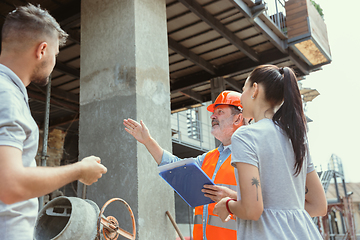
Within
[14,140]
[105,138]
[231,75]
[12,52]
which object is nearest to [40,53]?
[12,52]

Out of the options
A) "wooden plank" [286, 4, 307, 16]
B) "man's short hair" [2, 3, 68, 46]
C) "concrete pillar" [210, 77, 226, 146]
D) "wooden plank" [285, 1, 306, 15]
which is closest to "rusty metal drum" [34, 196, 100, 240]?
"man's short hair" [2, 3, 68, 46]

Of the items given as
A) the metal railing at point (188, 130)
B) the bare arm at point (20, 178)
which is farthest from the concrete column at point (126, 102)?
the metal railing at point (188, 130)

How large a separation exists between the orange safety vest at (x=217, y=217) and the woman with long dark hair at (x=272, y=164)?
87cm

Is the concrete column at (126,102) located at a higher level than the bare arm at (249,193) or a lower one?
higher

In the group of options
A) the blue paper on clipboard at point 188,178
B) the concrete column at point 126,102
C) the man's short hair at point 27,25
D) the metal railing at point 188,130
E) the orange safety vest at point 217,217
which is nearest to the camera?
the man's short hair at point 27,25

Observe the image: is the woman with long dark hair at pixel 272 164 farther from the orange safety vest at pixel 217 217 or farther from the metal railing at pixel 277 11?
the metal railing at pixel 277 11

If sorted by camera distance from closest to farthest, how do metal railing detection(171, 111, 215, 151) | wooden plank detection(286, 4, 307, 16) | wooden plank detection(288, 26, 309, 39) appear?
wooden plank detection(288, 26, 309, 39) → wooden plank detection(286, 4, 307, 16) → metal railing detection(171, 111, 215, 151)

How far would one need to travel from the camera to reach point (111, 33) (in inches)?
192

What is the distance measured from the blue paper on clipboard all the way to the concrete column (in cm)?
155

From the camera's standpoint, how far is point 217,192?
96.4 inches

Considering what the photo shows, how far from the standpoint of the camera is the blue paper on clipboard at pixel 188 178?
237 centimetres

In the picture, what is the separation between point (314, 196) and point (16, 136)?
1.74 m

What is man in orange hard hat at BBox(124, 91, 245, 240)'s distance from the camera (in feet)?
9.50

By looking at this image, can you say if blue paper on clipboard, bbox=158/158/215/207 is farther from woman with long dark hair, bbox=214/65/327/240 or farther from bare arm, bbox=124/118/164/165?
bare arm, bbox=124/118/164/165
